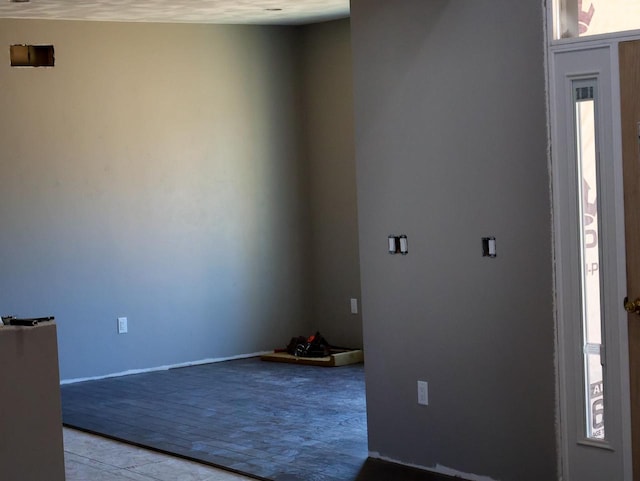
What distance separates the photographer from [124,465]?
5.18 metres

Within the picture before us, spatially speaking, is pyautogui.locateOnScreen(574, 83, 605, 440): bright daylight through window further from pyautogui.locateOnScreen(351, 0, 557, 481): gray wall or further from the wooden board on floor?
the wooden board on floor

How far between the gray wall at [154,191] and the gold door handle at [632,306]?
4860mm

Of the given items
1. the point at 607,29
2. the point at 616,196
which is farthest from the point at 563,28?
the point at 616,196

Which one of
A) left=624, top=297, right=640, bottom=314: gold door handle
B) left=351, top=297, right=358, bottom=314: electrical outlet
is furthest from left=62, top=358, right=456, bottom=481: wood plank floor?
left=624, top=297, right=640, bottom=314: gold door handle

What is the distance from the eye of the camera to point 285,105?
28.6 ft

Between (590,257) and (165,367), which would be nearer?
(590,257)

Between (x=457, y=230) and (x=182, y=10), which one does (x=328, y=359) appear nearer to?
(x=182, y=10)

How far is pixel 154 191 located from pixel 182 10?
58.9 inches

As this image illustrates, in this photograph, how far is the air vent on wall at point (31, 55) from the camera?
7.45m

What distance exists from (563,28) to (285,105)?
4797 mm

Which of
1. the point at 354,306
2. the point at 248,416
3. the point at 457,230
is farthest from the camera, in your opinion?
the point at 354,306

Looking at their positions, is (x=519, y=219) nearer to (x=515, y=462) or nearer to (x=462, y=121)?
(x=462, y=121)

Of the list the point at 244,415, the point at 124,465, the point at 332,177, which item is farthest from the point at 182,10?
the point at 124,465

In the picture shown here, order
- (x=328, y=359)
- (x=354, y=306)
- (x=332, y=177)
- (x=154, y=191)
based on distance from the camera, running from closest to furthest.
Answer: (x=328, y=359) < (x=154, y=191) < (x=354, y=306) < (x=332, y=177)
